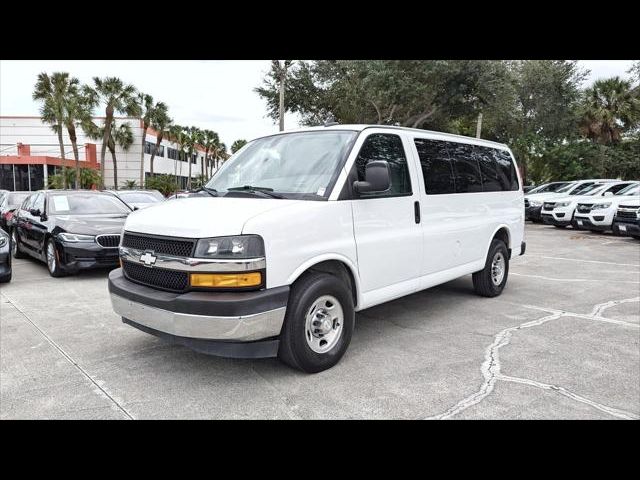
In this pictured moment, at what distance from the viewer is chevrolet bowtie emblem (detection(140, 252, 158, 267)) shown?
13.0 ft

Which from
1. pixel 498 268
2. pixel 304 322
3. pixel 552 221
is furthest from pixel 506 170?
pixel 552 221

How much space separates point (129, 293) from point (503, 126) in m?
31.6

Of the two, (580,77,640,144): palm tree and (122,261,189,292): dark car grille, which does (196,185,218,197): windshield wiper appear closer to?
(122,261,189,292): dark car grille

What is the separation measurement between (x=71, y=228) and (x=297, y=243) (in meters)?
6.29

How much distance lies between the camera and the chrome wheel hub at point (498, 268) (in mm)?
6895

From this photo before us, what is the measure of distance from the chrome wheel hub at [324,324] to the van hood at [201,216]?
0.88m

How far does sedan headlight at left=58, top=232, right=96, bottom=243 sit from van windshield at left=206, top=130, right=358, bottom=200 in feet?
14.2

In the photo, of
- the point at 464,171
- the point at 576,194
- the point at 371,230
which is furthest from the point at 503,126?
the point at 371,230

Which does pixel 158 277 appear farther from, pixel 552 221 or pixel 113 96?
pixel 113 96

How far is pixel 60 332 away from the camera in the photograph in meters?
5.36

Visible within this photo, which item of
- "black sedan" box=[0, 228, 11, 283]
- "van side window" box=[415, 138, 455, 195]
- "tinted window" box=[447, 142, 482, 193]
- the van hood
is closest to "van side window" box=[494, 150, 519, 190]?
"tinted window" box=[447, 142, 482, 193]

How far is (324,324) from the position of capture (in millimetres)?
4148

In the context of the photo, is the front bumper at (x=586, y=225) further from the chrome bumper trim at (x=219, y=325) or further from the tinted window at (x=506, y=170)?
the chrome bumper trim at (x=219, y=325)
